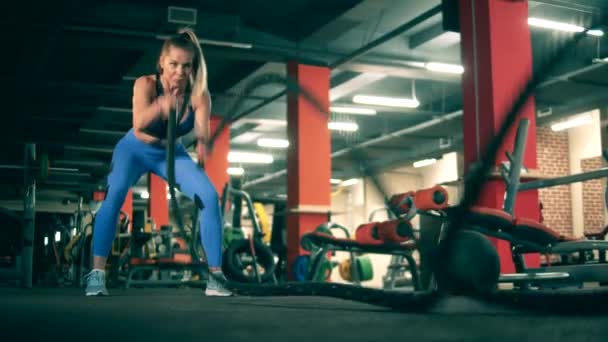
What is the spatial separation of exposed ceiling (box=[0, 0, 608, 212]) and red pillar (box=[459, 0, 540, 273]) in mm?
827

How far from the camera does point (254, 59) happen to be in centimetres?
811

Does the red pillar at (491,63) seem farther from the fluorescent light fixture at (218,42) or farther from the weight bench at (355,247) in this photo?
the fluorescent light fixture at (218,42)

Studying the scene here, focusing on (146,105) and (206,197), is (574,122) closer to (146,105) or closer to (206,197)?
(206,197)

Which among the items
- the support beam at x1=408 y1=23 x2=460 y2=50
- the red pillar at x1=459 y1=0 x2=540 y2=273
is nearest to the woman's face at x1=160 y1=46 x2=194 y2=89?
the red pillar at x1=459 y1=0 x2=540 y2=273

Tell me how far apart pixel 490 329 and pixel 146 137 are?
1.75 metres

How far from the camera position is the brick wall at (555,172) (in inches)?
433

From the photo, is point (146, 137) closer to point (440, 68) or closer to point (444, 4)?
A: point (444, 4)

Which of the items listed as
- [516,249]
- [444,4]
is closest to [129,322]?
[516,249]

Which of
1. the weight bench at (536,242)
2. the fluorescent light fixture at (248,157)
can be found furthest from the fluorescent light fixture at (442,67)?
the fluorescent light fixture at (248,157)

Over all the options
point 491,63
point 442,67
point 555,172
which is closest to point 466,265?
point 491,63

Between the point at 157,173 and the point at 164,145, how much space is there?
12cm

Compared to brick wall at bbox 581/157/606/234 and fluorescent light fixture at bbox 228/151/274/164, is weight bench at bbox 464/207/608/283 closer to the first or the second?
brick wall at bbox 581/157/606/234

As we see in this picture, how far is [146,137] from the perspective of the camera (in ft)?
8.31

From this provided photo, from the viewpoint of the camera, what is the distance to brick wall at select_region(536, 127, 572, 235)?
1100 cm
